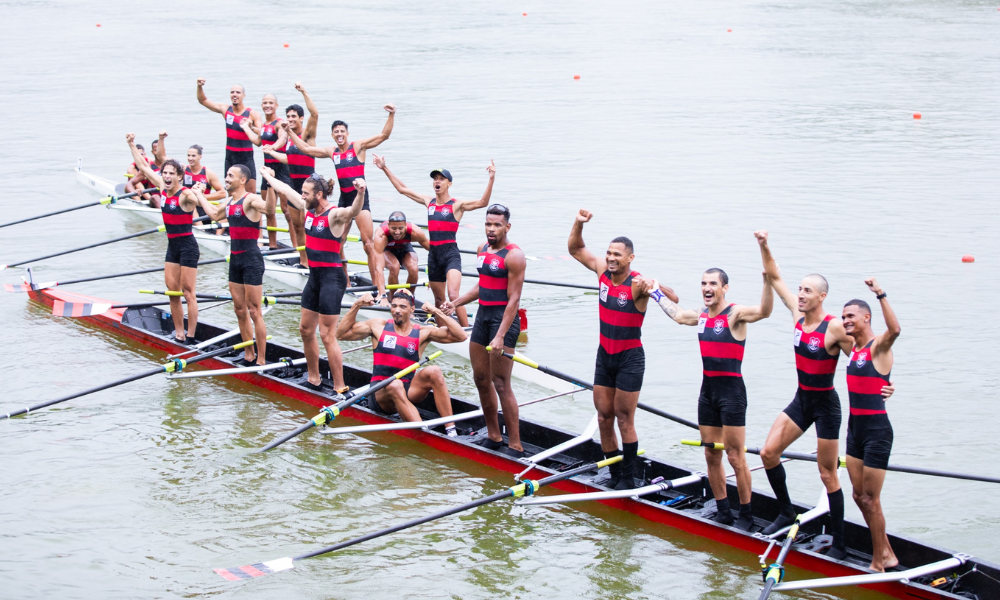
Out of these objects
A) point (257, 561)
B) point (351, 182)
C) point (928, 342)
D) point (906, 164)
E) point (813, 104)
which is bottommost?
point (257, 561)

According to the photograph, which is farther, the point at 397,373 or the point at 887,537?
the point at 397,373

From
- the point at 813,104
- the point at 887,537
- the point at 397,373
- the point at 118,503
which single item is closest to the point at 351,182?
the point at 397,373

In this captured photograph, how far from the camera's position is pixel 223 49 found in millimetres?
42781

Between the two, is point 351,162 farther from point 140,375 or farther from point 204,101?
point 204,101

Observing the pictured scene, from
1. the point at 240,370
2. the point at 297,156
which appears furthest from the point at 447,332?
the point at 297,156

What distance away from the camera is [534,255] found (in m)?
18.1

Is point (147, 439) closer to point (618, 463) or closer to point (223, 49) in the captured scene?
point (618, 463)

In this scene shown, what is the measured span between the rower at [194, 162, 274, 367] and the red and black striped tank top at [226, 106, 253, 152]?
4479 mm

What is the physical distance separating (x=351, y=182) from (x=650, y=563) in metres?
7.58

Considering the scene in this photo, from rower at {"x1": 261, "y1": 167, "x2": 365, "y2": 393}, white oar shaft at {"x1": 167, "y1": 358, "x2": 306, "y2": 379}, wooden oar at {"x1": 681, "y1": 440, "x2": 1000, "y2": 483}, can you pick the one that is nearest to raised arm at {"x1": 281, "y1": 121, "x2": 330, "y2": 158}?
rower at {"x1": 261, "y1": 167, "x2": 365, "y2": 393}

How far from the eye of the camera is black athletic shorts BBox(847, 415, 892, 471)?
24.5ft

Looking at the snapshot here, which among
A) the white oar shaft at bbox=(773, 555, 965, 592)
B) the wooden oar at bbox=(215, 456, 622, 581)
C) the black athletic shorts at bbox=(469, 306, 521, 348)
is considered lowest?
the wooden oar at bbox=(215, 456, 622, 581)

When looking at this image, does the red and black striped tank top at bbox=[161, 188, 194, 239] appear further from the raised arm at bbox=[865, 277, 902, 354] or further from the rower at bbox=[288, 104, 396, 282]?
the raised arm at bbox=[865, 277, 902, 354]

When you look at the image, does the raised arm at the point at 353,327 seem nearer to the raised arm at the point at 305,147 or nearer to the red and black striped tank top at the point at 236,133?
the raised arm at the point at 305,147
